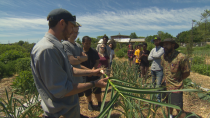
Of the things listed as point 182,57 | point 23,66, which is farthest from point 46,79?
point 23,66

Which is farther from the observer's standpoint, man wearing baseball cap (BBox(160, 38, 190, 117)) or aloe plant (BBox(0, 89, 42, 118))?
man wearing baseball cap (BBox(160, 38, 190, 117))

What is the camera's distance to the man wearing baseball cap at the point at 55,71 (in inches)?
36.0

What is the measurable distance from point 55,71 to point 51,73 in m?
0.03

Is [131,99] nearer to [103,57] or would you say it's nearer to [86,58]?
[86,58]

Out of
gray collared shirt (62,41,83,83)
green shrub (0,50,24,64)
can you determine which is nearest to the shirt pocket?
gray collared shirt (62,41,83,83)

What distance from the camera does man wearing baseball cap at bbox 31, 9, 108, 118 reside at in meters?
0.92

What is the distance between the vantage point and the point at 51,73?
36.0 inches

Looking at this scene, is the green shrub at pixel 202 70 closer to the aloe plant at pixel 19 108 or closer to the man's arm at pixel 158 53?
the man's arm at pixel 158 53

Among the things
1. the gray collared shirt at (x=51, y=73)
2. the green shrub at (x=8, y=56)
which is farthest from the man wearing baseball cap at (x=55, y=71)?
the green shrub at (x=8, y=56)

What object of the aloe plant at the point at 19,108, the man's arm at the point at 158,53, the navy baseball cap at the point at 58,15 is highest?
the navy baseball cap at the point at 58,15

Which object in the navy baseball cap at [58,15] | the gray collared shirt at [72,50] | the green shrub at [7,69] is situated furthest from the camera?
the green shrub at [7,69]

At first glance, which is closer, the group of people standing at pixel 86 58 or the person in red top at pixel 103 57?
the group of people standing at pixel 86 58

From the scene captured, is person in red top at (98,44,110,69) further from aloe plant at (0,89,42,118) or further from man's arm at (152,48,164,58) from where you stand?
aloe plant at (0,89,42,118)

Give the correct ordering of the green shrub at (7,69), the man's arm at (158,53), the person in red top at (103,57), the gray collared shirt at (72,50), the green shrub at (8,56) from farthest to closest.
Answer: the green shrub at (8,56)
the green shrub at (7,69)
the person in red top at (103,57)
the man's arm at (158,53)
the gray collared shirt at (72,50)
